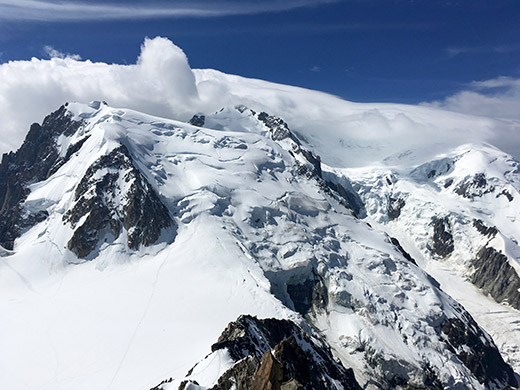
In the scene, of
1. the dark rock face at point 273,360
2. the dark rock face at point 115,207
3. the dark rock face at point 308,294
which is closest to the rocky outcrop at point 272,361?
the dark rock face at point 273,360

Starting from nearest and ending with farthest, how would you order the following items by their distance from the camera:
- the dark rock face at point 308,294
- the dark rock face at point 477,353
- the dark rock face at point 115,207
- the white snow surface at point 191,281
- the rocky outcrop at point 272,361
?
the rocky outcrop at point 272,361 → the white snow surface at point 191,281 → the dark rock face at point 115,207 → the dark rock face at point 477,353 → the dark rock face at point 308,294

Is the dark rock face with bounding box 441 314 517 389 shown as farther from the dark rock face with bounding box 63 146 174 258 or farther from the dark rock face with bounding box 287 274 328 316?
the dark rock face with bounding box 63 146 174 258

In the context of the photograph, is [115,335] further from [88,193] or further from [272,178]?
[272,178]

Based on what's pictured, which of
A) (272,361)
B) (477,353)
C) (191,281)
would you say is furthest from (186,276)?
(477,353)

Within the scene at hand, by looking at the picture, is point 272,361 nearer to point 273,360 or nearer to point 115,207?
point 273,360

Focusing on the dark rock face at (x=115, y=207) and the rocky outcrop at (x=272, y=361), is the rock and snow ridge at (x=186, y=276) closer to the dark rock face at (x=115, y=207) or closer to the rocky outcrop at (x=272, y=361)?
the dark rock face at (x=115, y=207)

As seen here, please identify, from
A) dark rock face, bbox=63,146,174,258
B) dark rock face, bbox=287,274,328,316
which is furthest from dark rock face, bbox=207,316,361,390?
dark rock face, bbox=63,146,174,258
